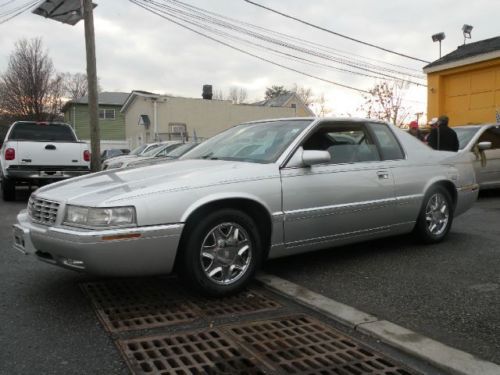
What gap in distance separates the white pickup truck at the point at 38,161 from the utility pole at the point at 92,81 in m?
1.64

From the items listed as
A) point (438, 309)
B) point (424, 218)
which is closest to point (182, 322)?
point (438, 309)

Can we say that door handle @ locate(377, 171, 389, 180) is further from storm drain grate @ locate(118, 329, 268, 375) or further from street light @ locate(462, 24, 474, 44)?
street light @ locate(462, 24, 474, 44)

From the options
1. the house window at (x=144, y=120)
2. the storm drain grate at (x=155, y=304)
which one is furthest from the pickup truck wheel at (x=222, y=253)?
the house window at (x=144, y=120)

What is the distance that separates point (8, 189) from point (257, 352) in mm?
9421

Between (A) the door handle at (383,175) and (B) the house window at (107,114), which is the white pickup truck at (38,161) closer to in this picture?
(A) the door handle at (383,175)

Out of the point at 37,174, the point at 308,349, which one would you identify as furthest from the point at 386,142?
the point at 37,174

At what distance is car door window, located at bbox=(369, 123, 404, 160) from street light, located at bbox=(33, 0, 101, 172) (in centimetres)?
923

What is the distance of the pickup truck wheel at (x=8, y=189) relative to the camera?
10797 millimetres

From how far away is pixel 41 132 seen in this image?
1188cm

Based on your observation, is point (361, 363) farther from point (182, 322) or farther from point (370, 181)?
point (370, 181)

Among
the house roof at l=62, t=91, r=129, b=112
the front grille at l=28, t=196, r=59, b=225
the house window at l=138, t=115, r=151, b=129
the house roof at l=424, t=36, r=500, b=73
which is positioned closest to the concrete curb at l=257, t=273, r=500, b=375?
the front grille at l=28, t=196, r=59, b=225

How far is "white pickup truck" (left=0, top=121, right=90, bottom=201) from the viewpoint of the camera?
1061 cm

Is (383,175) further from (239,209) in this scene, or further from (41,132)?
(41,132)

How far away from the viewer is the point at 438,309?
3781mm
